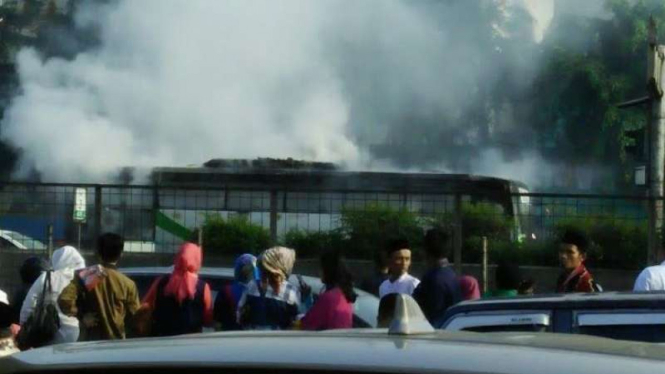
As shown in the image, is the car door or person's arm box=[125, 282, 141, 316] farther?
person's arm box=[125, 282, 141, 316]

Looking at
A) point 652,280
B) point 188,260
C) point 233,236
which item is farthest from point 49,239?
point 652,280

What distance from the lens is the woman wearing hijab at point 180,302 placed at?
333 inches

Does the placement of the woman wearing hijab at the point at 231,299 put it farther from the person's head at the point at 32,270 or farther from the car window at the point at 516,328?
the car window at the point at 516,328

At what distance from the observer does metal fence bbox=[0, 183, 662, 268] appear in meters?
14.2

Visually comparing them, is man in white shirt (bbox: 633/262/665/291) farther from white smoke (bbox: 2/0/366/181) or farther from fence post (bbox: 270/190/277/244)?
white smoke (bbox: 2/0/366/181)

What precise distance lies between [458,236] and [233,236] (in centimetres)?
243

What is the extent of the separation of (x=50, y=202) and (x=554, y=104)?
105 ft

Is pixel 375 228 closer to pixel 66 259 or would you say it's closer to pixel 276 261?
pixel 66 259

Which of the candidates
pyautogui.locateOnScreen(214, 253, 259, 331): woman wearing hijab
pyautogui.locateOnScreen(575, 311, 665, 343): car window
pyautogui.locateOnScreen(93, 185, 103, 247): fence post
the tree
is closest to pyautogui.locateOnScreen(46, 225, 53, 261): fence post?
pyautogui.locateOnScreen(93, 185, 103, 247): fence post

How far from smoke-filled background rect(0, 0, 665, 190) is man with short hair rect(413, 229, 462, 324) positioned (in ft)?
54.2

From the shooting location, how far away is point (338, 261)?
26.9 ft

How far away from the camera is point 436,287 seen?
8562mm

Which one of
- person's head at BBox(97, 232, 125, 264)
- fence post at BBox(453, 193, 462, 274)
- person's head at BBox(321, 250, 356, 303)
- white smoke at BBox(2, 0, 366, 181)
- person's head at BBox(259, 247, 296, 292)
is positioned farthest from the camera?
white smoke at BBox(2, 0, 366, 181)

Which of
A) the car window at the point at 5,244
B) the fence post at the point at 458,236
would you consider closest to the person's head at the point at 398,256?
the fence post at the point at 458,236
